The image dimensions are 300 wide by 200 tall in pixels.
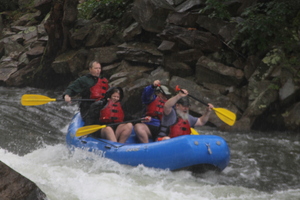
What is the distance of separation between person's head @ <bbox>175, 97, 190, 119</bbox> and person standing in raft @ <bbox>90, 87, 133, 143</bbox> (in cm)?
72

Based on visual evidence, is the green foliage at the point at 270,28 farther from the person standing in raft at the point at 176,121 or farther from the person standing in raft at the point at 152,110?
the person standing in raft at the point at 176,121

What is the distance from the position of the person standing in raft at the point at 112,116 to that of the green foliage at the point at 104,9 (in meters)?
6.46

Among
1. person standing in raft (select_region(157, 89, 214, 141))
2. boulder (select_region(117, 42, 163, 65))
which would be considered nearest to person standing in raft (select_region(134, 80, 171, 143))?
person standing in raft (select_region(157, 89, 214, 141))

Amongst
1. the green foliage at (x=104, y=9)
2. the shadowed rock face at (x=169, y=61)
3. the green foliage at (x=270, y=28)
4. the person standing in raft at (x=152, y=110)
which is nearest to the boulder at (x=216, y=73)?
the shadowed rock face at (x=169, y=61)

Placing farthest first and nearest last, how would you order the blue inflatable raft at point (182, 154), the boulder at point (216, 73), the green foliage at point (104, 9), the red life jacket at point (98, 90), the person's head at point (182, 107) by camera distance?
the green foliage at point (104, 9) < the boulder at point (216, 73) < the red life jacket at point (98, 90) < the person's head at point (182, 107) < the blue inflatable raft at point (182, 154)

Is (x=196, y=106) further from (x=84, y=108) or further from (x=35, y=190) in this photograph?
(x=35, y=190)

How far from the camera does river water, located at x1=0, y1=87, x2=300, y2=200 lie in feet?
11.2

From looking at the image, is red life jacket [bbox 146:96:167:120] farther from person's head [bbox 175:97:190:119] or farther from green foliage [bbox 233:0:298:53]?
green foliage [bbox 233:0:298:53]

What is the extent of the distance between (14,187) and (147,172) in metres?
1.78

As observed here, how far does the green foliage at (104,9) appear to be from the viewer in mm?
10828

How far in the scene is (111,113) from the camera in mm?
4723

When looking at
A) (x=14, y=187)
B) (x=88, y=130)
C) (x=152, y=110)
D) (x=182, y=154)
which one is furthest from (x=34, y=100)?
(x=14, y=187)

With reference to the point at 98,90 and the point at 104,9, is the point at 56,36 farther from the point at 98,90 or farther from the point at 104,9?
the point at 98,90

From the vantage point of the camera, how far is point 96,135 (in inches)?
189
